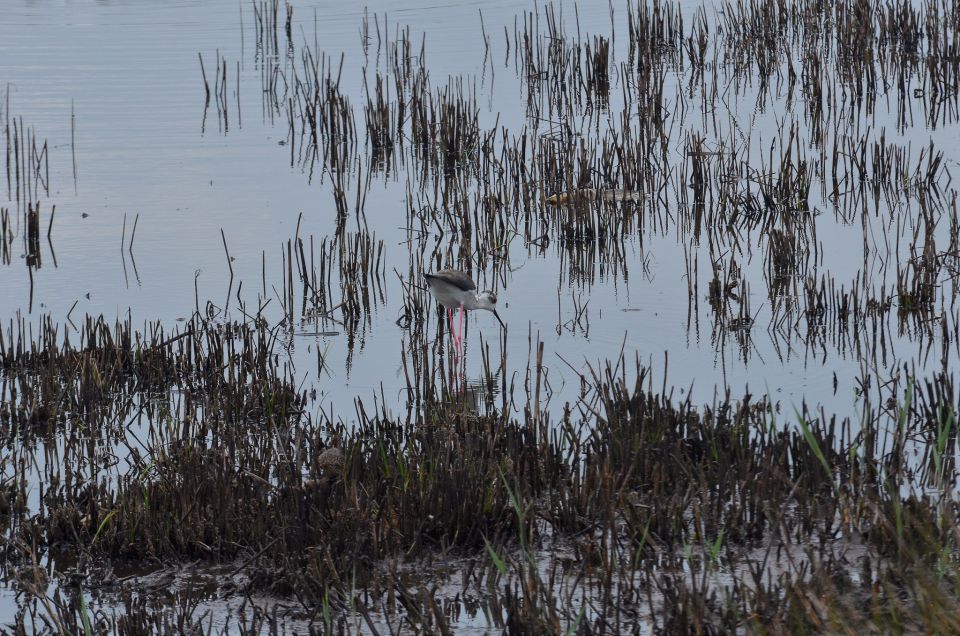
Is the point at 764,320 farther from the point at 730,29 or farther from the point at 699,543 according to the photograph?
the point at 730,29

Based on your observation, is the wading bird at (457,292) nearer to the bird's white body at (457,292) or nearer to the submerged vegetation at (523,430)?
the bird's white body at (457,292)

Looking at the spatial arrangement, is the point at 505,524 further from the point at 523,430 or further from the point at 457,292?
the point at 457,292

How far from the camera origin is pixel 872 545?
370cm

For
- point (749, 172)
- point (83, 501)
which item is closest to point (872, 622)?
point (83, 501)

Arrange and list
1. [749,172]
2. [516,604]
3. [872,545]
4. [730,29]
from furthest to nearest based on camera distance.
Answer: [730,29]
[749,172]
[872,545]
[516,604]

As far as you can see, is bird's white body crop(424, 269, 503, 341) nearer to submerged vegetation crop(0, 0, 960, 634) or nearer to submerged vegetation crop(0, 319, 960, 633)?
submerged vegetation crop(0, 0, 960, 634)

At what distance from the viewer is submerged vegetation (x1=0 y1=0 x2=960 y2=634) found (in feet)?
11.5

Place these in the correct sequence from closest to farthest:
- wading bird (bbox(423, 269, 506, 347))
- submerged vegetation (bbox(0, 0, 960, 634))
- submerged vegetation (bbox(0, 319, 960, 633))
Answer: submerged vegetation (bbox(0, 319, 960, 633))
submerged vegetation (bbox(0, 0, 960, 634))
wading bird (bbox(423, 269, 506, 347))

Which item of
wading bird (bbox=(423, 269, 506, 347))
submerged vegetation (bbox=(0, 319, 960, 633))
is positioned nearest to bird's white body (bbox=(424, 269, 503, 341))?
wading bird (bbox=(423, 269, 506, 347))

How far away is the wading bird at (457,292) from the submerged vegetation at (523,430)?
0.78 feet

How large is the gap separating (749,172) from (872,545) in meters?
5.88

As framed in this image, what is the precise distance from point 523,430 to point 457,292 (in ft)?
6.61

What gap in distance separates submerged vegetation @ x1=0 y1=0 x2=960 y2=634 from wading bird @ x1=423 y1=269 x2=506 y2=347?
0.24m

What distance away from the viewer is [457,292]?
21.4 ft
